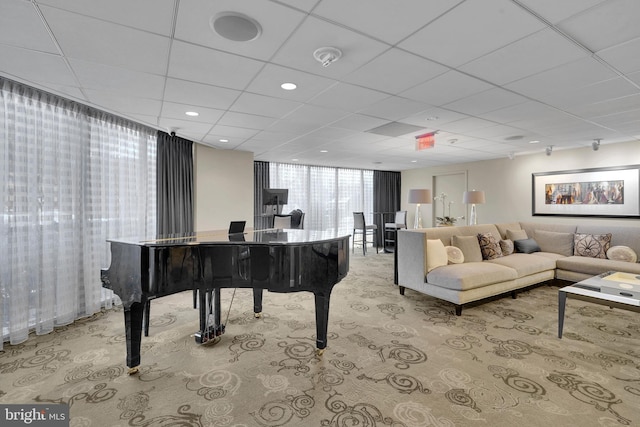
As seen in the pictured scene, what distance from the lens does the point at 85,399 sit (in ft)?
6.21

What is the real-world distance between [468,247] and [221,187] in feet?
14.3

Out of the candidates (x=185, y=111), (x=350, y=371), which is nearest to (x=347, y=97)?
(x=185, y=111)

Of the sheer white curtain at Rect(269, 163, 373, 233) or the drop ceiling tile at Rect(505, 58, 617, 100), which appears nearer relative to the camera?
the drop ceiling tile at Rect(505, 58, 617, 100)

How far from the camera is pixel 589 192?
548cm

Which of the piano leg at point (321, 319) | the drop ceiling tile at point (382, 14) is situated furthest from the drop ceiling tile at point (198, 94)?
the piano leg at point (321, 319)

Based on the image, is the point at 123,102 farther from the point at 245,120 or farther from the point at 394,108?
the point at 394,108

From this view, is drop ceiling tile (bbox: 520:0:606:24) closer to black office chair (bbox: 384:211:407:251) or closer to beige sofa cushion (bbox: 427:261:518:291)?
beige sofa cushion (bbox: 427:261:518:291)

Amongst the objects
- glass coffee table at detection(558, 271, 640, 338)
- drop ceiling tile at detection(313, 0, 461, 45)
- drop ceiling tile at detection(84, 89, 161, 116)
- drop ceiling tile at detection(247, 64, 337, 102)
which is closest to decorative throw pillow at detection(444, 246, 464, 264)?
glass coffee table at detection(558, 271, 640, 338)

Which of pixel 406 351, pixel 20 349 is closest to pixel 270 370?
pixel 406 351

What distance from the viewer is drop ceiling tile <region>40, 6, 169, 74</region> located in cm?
168

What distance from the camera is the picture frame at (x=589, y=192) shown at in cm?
502

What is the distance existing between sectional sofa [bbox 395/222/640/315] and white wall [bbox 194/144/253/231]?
3209 millimetres

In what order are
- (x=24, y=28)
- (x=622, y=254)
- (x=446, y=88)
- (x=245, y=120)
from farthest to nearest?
(x=622, y=254) → (x=245, y=120) → (x=446, y=88) → (x=24, y=28)

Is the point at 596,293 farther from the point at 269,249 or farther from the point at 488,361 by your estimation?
the point at 269,249
